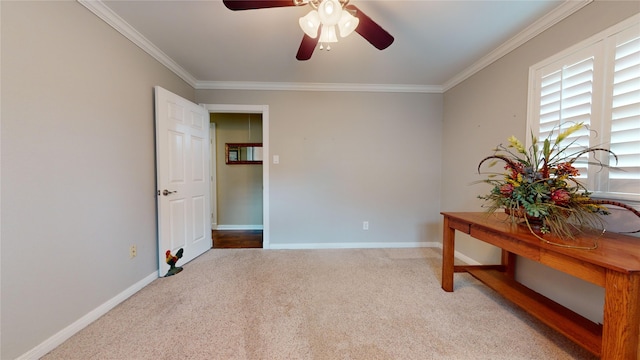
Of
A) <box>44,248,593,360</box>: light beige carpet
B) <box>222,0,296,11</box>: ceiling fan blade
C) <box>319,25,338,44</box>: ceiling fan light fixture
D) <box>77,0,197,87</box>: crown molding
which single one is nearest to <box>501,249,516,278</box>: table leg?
<box>44,248,593,360</box>: light beige carpet

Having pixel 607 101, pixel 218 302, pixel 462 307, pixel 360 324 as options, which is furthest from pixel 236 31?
pixel 462 307

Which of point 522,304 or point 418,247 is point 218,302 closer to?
point 522,304

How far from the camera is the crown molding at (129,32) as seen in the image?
1.60 meters

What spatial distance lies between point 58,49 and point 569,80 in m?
3.35

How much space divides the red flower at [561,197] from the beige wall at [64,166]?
295cm

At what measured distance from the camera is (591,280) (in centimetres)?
101

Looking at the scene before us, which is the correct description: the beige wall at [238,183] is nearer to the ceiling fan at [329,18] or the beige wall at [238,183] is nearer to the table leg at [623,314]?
the ceiling fan at [329,18]

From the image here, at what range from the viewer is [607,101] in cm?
137

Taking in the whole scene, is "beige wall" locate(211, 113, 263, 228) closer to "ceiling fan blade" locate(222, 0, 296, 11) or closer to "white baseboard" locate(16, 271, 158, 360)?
"white baseboard" locate(16, 271, 158, 360)

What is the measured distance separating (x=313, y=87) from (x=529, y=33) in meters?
2.16

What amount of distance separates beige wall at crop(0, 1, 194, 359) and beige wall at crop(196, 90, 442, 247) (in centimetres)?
155

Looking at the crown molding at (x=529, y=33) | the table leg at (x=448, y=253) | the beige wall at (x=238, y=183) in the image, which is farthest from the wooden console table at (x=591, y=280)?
the beige wall at (x=238, y=183)

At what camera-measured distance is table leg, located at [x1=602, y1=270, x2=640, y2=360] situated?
0.90 m

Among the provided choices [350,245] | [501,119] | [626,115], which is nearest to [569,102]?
[626,115]
